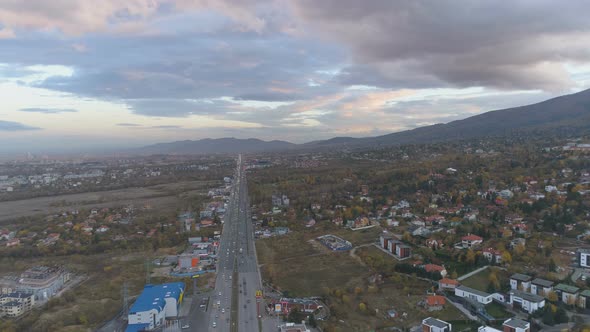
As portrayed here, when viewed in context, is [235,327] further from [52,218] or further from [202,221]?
[52,218]

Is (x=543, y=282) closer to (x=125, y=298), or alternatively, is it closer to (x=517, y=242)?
(x=517, y=242)

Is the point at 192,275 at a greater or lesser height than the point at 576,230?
lesser

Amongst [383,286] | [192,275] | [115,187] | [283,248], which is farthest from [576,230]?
[115,187]

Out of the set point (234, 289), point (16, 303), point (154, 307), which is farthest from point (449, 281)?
point (16, 303)

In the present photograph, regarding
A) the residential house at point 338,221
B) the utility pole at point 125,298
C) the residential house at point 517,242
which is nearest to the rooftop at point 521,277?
the residential house at point 517,242

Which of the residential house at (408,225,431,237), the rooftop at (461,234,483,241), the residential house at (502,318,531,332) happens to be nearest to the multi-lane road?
the residential house at (502,318,531,332)
